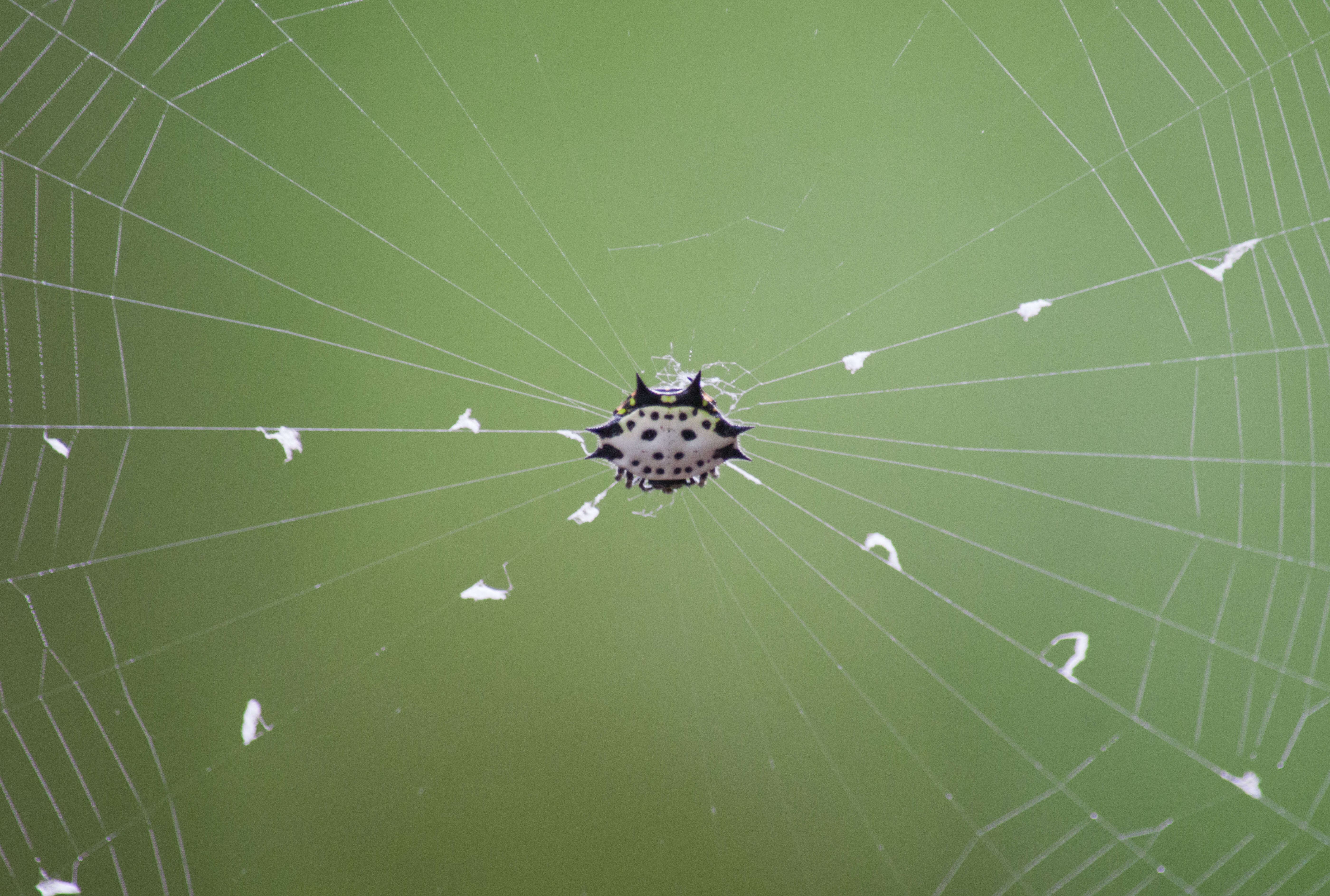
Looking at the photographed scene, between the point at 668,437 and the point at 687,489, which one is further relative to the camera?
the point at 687,489

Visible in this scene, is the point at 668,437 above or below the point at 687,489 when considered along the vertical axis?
above

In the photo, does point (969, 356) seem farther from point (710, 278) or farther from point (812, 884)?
point (812, 884)

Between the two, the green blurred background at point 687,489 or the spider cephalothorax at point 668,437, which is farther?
the green blurred background at point 687,489

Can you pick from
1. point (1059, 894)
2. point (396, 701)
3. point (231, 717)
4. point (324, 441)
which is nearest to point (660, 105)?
point (324, 441)
